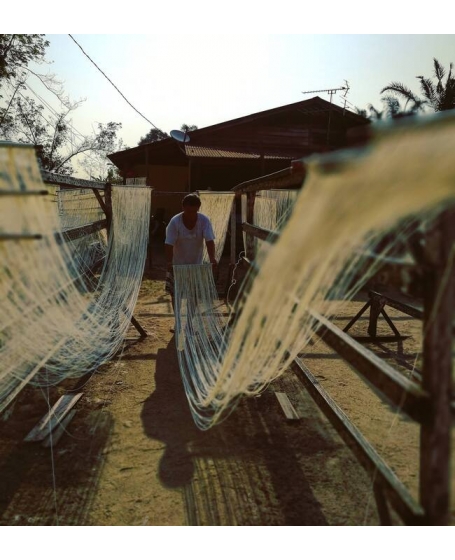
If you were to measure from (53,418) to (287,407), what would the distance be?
63.4 inches

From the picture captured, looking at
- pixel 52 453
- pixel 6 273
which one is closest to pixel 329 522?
pixel 52 453

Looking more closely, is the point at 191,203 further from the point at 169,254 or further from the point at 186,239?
the point at 169,254

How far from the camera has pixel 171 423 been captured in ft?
10.2

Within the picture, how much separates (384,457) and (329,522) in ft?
2.35

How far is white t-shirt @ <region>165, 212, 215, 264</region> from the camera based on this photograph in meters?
4.75

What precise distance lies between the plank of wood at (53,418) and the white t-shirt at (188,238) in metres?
1.91

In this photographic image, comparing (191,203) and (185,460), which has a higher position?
(191,203)

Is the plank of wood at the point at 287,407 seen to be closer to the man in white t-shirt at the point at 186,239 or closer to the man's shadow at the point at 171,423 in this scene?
the man's shadow at the point at 171,423

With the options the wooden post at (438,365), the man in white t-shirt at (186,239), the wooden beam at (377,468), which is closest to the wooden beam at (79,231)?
the man in white t-shirt at (186,239)

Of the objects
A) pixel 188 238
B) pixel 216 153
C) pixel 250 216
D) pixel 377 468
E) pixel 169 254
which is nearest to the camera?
pixel 377 468

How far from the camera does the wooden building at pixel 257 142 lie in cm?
1390

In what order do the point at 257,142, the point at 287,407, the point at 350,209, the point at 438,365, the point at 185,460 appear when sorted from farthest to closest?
the point at 257,142, the point at 287,407, the point at 185,460, the point at 438,365, the point at 350,209

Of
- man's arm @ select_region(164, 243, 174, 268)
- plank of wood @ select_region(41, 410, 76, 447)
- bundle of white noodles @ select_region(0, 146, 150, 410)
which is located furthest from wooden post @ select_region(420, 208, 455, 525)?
man's arm @ select_region(164, 243, 174, 268)

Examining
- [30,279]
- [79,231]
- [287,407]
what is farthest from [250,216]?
[30,279]
